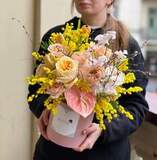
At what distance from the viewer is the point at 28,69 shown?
6.63 ft

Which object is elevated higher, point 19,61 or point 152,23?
point 19,61

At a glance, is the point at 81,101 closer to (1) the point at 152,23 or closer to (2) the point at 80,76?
(2) the point at 80,76

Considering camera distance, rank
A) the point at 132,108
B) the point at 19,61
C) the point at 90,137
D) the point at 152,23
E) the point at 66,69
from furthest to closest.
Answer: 1. the point at 152,23
2. the point at 19,61
3. the point at 132,108
4. the point at 90,137
5. the point at 66,69

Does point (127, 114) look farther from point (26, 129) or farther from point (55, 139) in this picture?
point (26, 129)

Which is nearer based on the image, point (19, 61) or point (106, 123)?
point (106, 123)

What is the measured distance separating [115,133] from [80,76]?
0.85ft

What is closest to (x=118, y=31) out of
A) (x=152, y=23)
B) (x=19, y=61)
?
(x=19, y=61)

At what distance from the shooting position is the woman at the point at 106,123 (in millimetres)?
1330

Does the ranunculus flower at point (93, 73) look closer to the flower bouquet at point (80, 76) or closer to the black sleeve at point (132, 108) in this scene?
the flower bouquet at point (80, 76)

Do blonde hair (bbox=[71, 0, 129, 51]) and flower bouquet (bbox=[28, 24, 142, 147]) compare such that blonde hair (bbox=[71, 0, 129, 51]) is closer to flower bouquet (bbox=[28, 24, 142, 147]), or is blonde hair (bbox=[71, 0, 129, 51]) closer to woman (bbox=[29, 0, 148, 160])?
woman (bbox=[29, 0, 148, 160])

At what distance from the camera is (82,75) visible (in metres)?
1.17

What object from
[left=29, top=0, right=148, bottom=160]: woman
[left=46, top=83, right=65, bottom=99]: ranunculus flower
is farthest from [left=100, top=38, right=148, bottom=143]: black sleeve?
[left=46, top=83, right=65, bottom=99]: ranunculus flower

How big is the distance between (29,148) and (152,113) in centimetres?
76

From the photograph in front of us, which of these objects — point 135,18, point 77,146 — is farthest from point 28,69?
point 135,18
